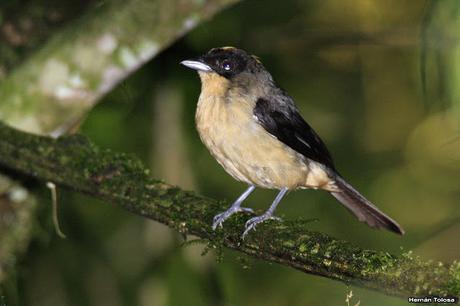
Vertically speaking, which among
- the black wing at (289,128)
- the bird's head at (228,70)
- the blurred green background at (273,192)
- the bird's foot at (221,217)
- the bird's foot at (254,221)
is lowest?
the blurred green background at (273,192)

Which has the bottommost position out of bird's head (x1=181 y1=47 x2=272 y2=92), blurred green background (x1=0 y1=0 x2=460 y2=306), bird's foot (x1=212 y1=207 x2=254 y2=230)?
blurred green background (x1=0 y1=0 x2=460 y2=306)

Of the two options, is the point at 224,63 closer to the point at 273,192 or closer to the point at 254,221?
the point at 254,221

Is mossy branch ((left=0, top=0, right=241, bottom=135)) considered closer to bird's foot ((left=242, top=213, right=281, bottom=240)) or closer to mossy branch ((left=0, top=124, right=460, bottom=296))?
mossy branch ((left=0, top=124, right=460, bottom=296))

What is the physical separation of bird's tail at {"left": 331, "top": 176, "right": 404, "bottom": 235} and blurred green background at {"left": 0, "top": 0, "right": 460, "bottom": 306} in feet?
2.27

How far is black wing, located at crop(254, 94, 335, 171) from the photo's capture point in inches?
166

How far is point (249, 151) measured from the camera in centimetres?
409

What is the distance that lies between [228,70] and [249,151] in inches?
23.5

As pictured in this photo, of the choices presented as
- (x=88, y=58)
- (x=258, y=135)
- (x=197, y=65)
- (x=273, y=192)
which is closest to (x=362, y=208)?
(x=258, y=135)

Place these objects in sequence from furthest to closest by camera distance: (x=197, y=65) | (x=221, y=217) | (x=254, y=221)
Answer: (x=197, y=65) → (x=221, y=217) → (x=254, y=221)

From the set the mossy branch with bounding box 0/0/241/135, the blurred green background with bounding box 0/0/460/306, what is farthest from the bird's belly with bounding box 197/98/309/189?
the blurred green background with bounding box 0/0/460/306

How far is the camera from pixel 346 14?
22.2ft

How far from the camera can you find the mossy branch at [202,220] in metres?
2.74

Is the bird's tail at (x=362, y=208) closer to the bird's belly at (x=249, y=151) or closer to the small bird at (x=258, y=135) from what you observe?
the small bird at (x=258, y=135)

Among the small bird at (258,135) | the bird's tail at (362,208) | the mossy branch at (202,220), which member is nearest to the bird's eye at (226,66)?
the small bird at (258,135)
